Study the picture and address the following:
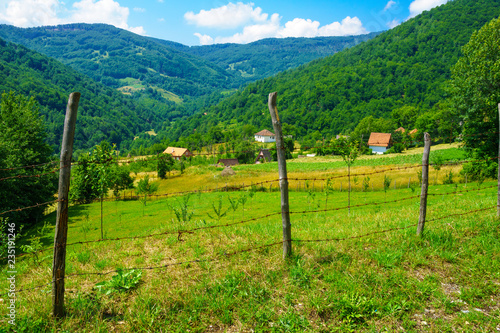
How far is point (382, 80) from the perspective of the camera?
164 m

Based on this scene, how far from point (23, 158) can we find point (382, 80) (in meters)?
175

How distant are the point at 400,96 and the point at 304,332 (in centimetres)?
17444

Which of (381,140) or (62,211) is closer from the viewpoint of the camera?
(62,211)

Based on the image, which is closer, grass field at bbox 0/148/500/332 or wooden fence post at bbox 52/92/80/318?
wooden fence post at bbox 52/92/80/318

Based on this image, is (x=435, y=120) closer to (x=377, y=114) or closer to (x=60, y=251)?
(x=377, y=114)

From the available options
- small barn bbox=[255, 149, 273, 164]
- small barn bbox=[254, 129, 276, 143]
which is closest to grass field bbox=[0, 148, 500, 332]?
small barn bbox=[255, 149, 273, 164]

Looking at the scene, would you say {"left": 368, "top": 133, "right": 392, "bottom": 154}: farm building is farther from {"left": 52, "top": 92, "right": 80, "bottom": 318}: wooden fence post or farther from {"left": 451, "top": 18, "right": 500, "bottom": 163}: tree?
{"left": 52, "top": 92, "right": 80, "bottom": 318}: wooden fence post

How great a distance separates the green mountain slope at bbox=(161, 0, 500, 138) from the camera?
5837 inches

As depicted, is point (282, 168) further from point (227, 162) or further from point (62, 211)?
point (227, 162)

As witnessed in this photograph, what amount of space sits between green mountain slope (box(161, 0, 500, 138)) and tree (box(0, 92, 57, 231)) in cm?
12362

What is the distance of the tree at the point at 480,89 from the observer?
23016 mm

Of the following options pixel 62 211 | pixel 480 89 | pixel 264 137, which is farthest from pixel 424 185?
pixel 264 137

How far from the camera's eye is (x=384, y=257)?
5199mm

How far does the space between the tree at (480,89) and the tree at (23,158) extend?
120ft
